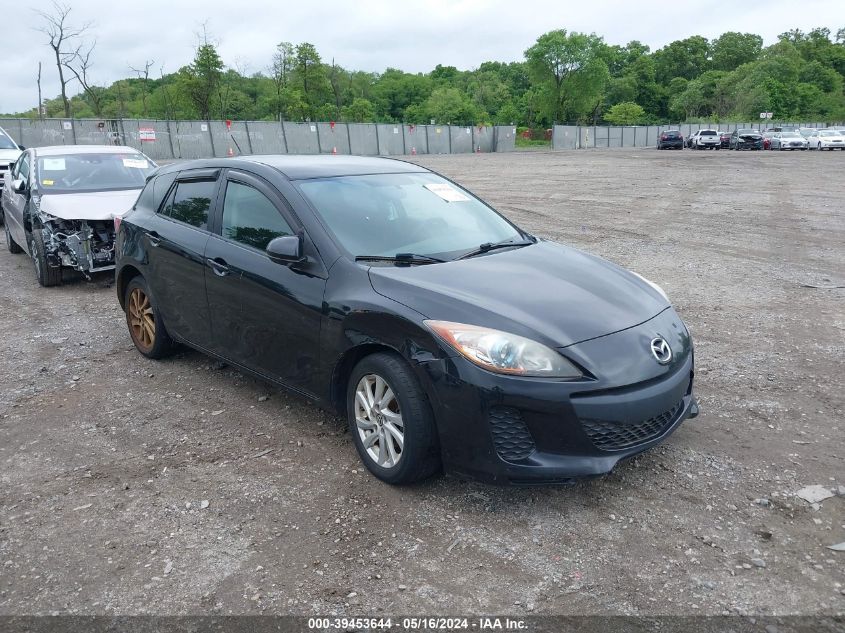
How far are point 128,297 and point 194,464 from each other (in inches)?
97.1

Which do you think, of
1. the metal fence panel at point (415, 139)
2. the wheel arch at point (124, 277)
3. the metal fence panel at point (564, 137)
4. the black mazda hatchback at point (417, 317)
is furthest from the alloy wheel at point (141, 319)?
the metal fence panel at point (564, 137)

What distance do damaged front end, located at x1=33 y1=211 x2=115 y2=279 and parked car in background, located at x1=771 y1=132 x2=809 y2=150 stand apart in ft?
170

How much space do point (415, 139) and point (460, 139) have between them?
17.8 feet

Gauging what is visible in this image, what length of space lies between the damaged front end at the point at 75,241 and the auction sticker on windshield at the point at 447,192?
17.0 ft

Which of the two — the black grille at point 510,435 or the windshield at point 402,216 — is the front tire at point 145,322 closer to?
the windshield at point 402,216

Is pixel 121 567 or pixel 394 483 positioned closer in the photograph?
pixel 121 567

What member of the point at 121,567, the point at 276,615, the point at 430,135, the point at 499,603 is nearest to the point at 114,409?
the point at 121,567

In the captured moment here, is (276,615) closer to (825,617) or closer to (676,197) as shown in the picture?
(825,617)

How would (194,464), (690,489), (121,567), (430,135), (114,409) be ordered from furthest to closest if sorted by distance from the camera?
(430,135) → (114,409) → (194,464) → (690,489) → (121,567)

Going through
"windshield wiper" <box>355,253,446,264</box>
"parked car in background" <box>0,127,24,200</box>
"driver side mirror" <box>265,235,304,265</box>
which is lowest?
"windshield wiper" <box>355,253,446,264</box>

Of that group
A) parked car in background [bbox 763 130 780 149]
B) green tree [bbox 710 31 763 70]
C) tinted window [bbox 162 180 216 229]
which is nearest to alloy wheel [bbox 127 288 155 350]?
tinted window [bbox 162 180 216 229]

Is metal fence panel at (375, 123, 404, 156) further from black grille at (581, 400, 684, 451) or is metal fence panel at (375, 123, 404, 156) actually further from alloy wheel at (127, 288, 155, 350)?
black grille at (581, 400, 684, 451)

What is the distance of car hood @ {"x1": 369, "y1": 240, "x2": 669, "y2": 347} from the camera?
3.49m

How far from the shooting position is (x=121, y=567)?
10.5 feet
